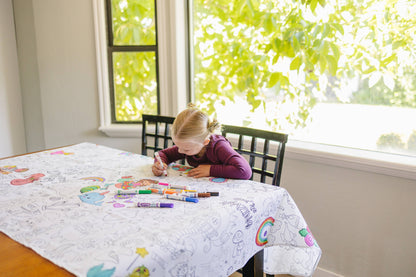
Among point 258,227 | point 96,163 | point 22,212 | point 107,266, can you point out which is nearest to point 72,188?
point 22,212

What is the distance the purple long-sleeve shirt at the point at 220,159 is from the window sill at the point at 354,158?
616mm

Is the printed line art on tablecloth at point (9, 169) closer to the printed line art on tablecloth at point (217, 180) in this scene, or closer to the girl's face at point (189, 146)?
the girl's face at point (189, 146)

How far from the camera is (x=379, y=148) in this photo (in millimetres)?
1869

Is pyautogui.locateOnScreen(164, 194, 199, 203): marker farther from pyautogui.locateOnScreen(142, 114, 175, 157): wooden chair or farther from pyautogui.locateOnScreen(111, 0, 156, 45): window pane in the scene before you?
pyautogui.locateOnScreen(111, 0, 156, 45): window pane

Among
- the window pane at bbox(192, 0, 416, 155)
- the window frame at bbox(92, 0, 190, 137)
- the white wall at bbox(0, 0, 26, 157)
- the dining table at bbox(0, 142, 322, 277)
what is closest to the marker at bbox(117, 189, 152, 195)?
the dining table at bbox(0, 142, 322, 277)

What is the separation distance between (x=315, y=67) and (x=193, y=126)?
3.36 feet

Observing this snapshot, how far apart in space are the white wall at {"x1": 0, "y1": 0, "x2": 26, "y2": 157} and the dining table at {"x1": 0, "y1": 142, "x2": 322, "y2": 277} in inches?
54.4

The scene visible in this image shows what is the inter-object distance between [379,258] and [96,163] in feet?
5.04

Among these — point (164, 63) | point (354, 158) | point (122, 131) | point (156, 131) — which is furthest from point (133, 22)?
point (354, 158)

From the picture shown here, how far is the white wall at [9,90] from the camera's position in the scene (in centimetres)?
267

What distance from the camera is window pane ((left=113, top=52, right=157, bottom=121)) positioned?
8.59ft

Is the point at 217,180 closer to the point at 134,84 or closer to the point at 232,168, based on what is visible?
the point at 232,168

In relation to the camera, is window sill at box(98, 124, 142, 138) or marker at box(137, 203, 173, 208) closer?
marker at box(137, 203, 173, 208)

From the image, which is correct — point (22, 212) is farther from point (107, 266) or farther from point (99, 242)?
point (107, 266)
